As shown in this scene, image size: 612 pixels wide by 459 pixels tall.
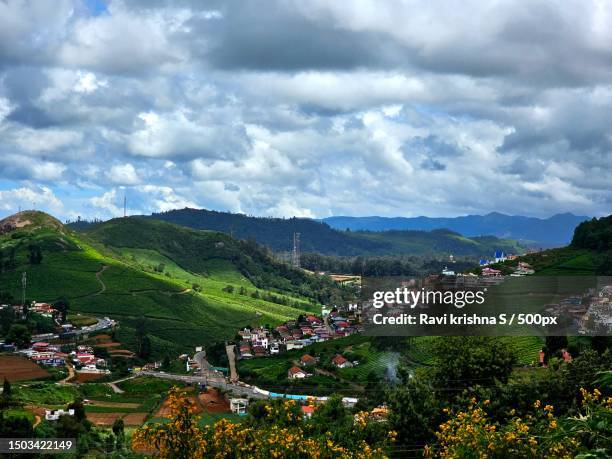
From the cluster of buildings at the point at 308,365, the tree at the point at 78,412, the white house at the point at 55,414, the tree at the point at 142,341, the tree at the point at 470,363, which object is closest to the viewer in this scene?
the tree at the point at 470,363

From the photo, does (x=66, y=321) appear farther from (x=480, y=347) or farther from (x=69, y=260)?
(x=480, y=347)

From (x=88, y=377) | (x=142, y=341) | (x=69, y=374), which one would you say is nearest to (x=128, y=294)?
(x=142, y=341)

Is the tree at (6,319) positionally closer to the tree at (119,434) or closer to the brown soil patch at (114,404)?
the brown soil patch at (114,404)

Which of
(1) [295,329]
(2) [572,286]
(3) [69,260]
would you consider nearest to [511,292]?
(2) [572,286]

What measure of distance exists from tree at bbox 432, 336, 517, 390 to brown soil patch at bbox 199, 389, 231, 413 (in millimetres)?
22160

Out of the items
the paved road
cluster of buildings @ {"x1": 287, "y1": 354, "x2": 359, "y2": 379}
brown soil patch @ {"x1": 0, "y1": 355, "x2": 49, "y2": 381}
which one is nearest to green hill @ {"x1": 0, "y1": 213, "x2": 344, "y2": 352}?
the paved road

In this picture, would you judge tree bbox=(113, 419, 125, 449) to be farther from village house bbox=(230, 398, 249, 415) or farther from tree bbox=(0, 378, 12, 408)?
tree bbox=(0, 378, 12, 408)

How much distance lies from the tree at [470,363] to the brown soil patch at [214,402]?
872 inches

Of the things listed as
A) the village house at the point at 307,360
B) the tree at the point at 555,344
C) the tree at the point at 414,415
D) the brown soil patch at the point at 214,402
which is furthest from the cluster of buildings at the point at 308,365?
the tree at the point at 414,415

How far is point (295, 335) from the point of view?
339 ft

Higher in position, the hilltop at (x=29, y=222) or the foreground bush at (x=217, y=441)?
the hilltop at (x=29, y=222)

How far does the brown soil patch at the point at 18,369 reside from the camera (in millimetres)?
75606

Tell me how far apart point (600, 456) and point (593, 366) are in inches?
1140

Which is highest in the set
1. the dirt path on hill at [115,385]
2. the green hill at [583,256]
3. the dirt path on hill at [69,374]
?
the green hill at [583,256]
